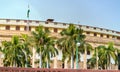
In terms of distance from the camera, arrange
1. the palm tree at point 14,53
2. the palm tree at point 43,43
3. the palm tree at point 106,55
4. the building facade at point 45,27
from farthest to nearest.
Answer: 1. the building facade at point 45,27
2. the palm tree at point 106,55
3. the palm tree at point 14,53
4. the palm tree at point 43,43

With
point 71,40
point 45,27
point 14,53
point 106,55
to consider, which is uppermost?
point 45,27

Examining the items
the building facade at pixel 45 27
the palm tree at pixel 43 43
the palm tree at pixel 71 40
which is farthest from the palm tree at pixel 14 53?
the building facade at pixel 45 27

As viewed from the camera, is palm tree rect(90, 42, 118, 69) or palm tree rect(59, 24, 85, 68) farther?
palm tree rect(90, 42, 118, 69)

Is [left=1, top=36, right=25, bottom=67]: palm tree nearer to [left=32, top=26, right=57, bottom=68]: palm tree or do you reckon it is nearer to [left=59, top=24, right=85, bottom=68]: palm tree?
[left=32, top=26, right=57, bottom=68]: palm tree

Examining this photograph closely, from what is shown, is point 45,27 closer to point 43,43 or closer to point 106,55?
point 106,55

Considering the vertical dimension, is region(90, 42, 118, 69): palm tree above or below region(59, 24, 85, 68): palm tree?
below

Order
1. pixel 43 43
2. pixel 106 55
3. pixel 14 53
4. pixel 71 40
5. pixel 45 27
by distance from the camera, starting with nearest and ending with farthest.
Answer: pixel 43 43
pixel 14 53
pixel 71 40
pixel 106 55
pixel 45 27

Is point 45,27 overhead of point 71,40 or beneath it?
overhead

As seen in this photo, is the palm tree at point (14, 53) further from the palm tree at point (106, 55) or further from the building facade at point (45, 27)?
the palm tree at point (106, 55)

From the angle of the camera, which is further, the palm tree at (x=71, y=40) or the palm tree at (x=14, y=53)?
the palm tree at (x=71, y=40)

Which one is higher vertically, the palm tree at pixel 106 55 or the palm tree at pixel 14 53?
the palm tree at pixel 14 53

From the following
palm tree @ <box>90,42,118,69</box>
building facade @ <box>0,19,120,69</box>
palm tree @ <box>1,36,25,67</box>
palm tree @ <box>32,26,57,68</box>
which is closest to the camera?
palm tree @ <box>32,26,57,68</box>

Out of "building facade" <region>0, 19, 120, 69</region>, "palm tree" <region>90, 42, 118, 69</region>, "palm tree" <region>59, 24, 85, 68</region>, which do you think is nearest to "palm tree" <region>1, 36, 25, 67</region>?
"palm tree" <region>59, 24, 85, 68</region>

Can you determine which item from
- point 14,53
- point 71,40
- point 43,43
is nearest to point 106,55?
point 71,40
